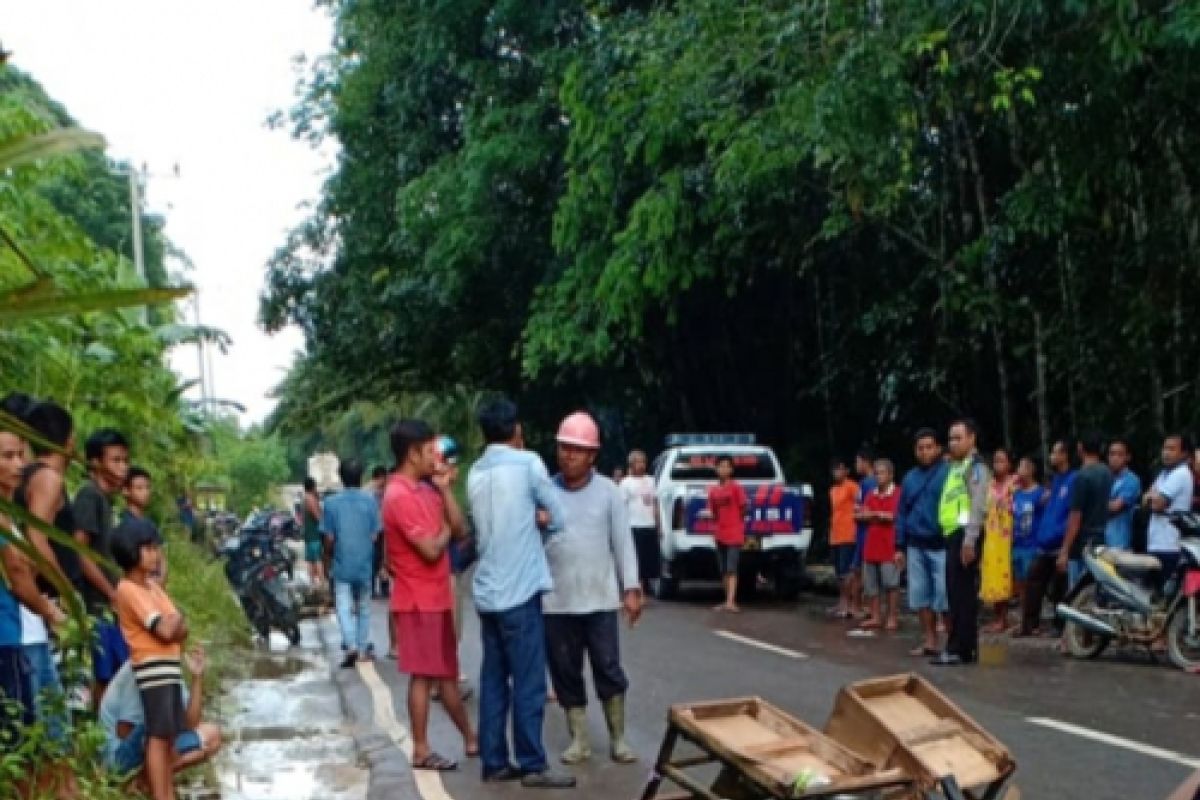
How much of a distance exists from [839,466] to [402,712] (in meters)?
8.65

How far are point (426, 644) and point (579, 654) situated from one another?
0.78 metres

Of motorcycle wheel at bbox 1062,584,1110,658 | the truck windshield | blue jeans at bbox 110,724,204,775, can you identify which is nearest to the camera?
blue jeans at bbox 110,724,204,775

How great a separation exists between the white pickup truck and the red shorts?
10185 millimetres

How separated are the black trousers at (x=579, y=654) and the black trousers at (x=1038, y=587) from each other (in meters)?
7.21

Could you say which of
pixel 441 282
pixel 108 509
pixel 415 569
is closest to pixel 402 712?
pixel 415 569

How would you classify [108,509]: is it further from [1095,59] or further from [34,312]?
[1095,59]

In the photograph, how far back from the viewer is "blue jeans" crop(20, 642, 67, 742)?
588 centimetres

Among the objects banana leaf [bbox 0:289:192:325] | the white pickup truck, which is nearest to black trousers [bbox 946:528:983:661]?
the white pickup truck

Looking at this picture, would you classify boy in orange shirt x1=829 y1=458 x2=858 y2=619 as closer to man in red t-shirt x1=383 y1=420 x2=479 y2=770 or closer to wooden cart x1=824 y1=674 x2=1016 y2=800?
man in red t-shirt x1=383 y1=420 x2=479 y2=770

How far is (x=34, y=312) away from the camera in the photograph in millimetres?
2416

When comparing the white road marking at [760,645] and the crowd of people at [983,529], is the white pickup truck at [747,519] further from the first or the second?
the white road marking at [760,645]

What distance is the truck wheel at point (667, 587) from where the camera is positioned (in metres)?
18.6

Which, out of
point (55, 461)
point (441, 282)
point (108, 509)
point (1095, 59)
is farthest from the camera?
point (441, 282)

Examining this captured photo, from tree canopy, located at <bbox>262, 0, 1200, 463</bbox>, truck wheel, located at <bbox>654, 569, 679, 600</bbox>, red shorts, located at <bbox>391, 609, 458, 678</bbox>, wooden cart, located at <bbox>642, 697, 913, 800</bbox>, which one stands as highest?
tree canopy, located at <bbox>262, 0, 1200, 463</bbox>
